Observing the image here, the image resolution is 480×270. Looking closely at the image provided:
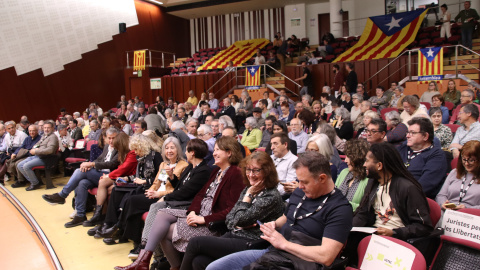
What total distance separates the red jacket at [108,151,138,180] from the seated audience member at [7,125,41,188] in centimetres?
336

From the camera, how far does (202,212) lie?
2984 millimetres

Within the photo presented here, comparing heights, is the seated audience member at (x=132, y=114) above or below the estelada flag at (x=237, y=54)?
below

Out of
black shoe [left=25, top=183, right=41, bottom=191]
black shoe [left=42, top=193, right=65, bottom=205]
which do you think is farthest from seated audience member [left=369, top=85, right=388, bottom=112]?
black shoe [left=25, top=183, right=41, bottom=191]

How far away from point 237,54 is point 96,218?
11133mm

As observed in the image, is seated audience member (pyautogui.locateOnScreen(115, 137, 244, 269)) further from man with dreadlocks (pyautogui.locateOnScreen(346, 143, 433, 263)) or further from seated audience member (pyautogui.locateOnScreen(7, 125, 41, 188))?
seated audience member (pyautogui.locateOnScreen(7, 125, 41, 188))

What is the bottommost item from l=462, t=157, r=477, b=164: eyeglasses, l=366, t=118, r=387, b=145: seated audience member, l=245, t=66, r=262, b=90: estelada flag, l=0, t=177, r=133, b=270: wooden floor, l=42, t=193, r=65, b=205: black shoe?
l=0, t=177, r=133, b=270: wooden floor

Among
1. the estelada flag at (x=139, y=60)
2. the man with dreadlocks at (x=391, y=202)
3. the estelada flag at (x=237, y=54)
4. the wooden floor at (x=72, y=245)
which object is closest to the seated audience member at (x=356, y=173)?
the man with dreadlocks at (x=391, y=202)

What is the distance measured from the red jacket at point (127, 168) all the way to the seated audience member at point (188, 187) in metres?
1.00

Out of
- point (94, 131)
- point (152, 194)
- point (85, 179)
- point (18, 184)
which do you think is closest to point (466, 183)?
point (152, 194)

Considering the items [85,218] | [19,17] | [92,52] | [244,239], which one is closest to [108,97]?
[92,52]

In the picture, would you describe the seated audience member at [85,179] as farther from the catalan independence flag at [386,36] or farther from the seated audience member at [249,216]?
the catalan independence flag at [386,36]

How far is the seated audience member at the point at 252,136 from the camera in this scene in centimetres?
579

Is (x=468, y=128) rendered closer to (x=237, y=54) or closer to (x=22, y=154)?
(x=22, y=154)

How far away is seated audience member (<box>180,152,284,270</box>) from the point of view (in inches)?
94.7
